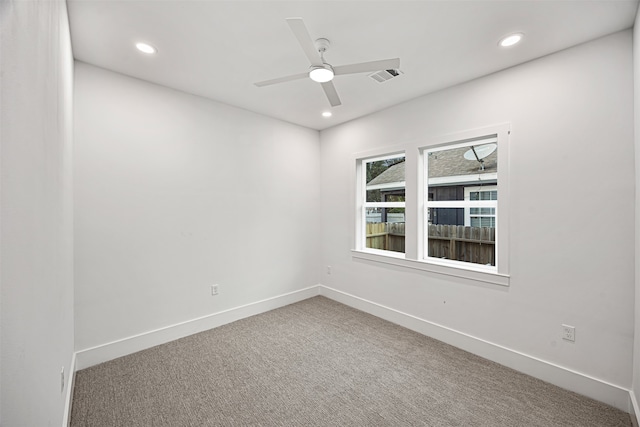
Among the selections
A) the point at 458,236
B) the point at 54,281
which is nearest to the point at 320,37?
the point at 54,281

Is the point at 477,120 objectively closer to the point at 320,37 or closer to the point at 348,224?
the point at 320,37

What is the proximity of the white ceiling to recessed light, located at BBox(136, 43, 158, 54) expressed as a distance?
51 millimetres

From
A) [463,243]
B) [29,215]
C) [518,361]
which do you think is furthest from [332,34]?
[518,361]

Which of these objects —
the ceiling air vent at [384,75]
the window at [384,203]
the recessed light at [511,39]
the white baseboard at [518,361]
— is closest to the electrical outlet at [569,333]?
the white baseboard at [518,361]

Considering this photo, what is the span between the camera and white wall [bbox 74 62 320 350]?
102 inches

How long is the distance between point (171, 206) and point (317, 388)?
231 cm

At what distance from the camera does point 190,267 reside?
3.22 meters

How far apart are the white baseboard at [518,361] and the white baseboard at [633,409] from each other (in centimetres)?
1

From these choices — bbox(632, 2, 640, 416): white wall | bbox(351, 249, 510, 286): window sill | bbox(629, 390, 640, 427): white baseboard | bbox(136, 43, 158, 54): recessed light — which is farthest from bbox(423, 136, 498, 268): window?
bbox(136, 43, 158, 54): recessed light

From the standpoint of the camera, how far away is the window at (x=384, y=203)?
3836 mm

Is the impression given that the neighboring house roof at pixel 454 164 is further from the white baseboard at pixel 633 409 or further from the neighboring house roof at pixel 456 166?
the white baseboard at pixel 633 409

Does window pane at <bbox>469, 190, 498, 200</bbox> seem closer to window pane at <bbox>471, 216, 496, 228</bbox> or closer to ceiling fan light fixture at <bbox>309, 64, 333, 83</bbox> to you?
window pane at <bbox>471, 216, 496, 228</bbox>

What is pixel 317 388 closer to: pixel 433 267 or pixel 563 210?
pixel 433 267

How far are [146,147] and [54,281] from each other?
1.84m
